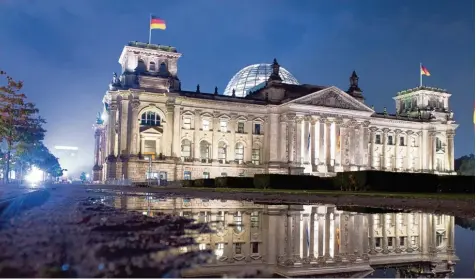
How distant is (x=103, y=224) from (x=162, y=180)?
5601 cm

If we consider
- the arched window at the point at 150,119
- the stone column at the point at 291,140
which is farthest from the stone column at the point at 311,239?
the stone column at the point at 291,140

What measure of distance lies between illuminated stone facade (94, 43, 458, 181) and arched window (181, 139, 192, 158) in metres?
0.15

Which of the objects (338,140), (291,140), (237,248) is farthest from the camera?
(338,140)

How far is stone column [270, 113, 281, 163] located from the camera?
74750 millimetres

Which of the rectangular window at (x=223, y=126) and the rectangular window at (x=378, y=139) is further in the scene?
the rectangular window at (x=378, y=139)

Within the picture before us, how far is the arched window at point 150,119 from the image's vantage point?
6807 cm

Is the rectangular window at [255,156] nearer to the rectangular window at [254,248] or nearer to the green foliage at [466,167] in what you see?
the green foliage at [466,167]

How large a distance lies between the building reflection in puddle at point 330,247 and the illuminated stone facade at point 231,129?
5750 cm

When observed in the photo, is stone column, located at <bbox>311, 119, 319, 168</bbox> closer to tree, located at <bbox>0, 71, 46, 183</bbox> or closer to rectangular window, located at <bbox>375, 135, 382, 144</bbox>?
rectangular window, located at <bbox>375, 135, 382, 144</bbox>

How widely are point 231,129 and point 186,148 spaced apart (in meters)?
7.96

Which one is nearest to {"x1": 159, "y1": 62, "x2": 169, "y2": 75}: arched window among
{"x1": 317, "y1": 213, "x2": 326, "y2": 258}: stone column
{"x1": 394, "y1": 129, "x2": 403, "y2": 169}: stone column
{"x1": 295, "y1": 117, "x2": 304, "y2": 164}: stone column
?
{"x1": 295, "y1": 117, "x2": 304, "y2": 164}: stone column

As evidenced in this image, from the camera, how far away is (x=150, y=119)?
68500 millimetres

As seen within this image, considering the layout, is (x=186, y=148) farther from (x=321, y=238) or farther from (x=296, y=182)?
(x=321, y=238)

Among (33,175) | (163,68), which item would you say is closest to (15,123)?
(163,68)
